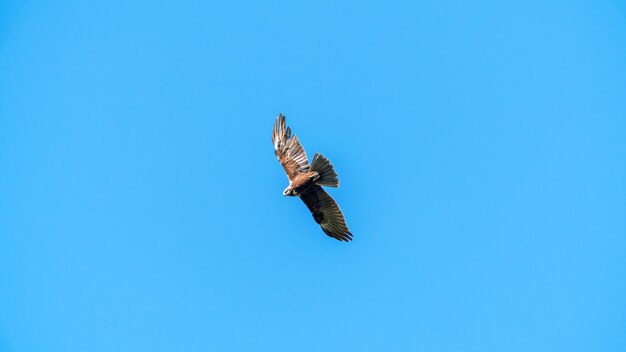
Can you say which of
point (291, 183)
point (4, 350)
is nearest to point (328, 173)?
point (291, 183)

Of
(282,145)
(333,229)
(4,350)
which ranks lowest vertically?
(333,229)

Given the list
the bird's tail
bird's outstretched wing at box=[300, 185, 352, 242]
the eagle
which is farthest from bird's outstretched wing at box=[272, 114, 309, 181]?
the bird's tail

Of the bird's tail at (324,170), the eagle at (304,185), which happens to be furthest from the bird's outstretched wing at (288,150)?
the bird's tail at (324,170)

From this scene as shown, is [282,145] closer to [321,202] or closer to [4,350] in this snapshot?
[321,202]

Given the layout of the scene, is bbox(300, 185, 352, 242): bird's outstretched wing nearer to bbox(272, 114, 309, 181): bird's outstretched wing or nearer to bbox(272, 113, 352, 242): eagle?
bbox(272, 113, 352, 242): eagle

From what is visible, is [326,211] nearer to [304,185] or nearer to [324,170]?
[304,185]

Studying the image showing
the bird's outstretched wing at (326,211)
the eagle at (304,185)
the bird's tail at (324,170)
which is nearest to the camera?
the bird's tail at (324,170)

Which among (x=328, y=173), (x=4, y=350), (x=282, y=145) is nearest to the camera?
(x=328, y=173)

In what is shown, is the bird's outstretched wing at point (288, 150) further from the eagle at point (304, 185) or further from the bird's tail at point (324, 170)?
the bird's tail at point (324, 170)
